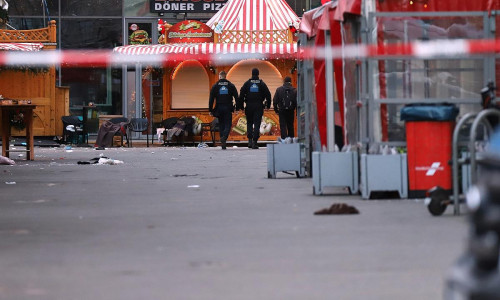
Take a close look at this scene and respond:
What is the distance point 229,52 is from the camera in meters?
36.7

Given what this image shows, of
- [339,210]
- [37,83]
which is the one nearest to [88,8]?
[37,83]

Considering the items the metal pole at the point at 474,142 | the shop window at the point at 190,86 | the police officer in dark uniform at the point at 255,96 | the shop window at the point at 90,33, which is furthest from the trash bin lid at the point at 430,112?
the shop window at the point at 90,33

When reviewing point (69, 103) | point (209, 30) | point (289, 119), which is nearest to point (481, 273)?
point (289, 119)

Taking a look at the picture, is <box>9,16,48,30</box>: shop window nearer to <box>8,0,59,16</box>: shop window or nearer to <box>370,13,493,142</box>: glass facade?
<box>8,0,59,16</box>: shop window

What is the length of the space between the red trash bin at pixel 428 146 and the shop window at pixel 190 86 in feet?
84.2

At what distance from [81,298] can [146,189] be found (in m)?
9.39

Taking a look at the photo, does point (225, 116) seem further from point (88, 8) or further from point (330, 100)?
point (330, 100)

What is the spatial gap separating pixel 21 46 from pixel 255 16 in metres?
7.07

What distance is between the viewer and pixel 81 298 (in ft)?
21.0

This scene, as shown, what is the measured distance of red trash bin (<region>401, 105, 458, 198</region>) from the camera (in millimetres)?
12961

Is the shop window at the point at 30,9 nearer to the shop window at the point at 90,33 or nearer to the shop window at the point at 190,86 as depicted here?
the shop window at the point at 90,33

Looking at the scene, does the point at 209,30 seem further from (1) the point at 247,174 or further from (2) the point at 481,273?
(2) the point at 481,273

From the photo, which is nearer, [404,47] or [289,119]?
[404,47]

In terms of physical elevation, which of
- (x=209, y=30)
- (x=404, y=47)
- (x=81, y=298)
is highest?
(x=209, y=30)
